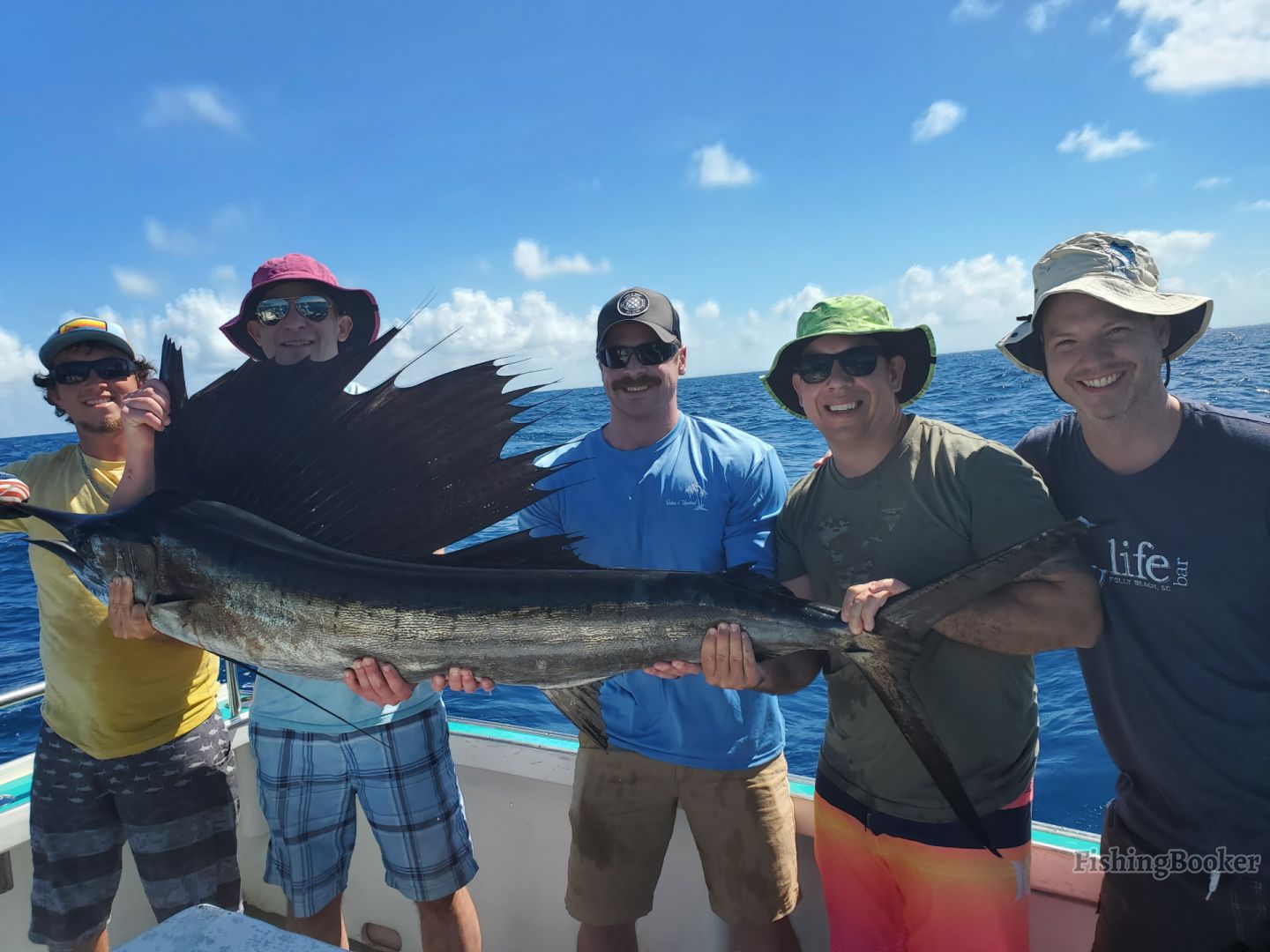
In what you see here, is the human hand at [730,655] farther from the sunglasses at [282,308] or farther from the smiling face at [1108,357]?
the sunglasses at [282,308]

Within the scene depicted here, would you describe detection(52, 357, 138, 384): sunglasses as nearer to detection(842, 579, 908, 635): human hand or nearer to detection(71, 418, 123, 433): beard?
detection(71, 418, 123, 433): beard

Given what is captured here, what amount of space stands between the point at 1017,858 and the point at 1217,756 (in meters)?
0.47

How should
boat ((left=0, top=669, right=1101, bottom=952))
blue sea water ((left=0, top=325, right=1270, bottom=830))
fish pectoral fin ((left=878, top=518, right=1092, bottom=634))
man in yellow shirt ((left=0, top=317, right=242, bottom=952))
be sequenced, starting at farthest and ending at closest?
blue sea water ((left=0, top=325, right=1270, bottom=830)), man in yellow shirt ((left=0, top=317, right=242, bottom=952)), boat ((left=0, top=669, right=1101, bottom=952)), fish pectoral fin ((left=878, top=518, right=1092, bottom=634))

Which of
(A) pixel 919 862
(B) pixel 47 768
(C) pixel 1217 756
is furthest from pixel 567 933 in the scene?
(C) pixel 1217 756

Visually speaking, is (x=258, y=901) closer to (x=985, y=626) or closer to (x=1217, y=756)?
(x=985, y=626)

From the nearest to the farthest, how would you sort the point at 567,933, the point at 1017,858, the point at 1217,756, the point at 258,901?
the point at 1217,756 → the point at 1017,858 → the point at 567,933 → the point at 258,901

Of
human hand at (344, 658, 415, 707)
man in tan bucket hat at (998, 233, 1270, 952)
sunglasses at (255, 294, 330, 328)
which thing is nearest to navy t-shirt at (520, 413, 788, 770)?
human hand at (344, 658, 415, 707)

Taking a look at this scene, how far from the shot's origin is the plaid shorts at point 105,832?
2152 mm

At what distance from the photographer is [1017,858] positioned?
67.0 inches

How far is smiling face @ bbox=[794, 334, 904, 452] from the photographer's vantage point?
73.2 inches

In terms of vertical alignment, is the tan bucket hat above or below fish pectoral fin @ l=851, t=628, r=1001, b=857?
above

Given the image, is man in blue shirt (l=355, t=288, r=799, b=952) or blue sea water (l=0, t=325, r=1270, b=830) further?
blue sea water (l=0, t=325, r=1270, b=830)

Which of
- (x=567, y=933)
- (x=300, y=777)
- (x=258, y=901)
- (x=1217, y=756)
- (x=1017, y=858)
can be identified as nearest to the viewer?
(x=1217, y=756)

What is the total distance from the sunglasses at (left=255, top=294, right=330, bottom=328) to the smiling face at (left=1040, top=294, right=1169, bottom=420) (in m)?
2.03
